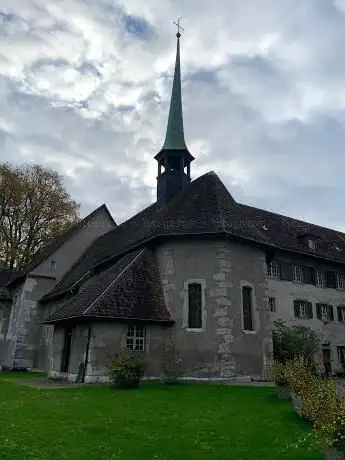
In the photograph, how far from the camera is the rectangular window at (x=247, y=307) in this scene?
1881 centimetres

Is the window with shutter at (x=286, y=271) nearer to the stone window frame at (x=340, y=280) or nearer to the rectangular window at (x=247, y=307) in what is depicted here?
the stone window frame at (x=340, y=280)

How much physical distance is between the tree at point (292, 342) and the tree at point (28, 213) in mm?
21611

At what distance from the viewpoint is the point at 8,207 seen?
35625mm

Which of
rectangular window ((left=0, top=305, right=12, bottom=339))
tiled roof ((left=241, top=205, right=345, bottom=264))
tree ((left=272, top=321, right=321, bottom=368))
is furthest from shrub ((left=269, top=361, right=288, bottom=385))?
rectangular window ((left=0, top=305, right=12, bottom=339))

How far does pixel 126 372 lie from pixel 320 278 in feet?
54.6

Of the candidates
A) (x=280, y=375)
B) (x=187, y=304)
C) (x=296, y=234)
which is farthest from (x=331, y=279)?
(x=280, y=375)

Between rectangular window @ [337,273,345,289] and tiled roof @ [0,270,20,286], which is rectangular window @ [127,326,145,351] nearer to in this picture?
rectangular window @ [337,273,345,289]

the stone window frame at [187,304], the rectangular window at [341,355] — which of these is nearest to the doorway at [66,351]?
the stone window frame at [187,304]

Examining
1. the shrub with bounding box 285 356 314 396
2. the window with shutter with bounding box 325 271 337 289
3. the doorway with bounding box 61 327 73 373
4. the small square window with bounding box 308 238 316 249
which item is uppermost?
the small square window with bounding box 308 238 316 249

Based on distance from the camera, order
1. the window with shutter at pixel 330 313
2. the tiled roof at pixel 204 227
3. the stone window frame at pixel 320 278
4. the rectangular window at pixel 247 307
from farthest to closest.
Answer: the stone window frame at pixel 320 278 < the window with shutter at pixel 330 313 < the tiled roof at pixel 204 227 < the rectangular window at pixel 247 307

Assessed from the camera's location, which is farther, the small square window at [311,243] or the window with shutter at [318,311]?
the small square window at [311,243]

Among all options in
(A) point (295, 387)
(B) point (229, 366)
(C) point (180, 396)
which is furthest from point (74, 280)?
(A) point (295, 387)

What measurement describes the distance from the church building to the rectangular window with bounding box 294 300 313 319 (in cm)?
6

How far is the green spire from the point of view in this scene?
2662 centimetres
